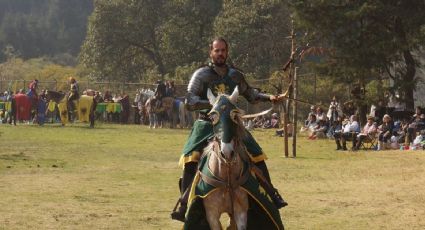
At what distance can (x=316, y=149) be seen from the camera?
29.0 metres

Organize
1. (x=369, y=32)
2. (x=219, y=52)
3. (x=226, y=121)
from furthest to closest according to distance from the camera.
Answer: (x=369, y=32) → (x=219, y=52) → (x=226, y=121)

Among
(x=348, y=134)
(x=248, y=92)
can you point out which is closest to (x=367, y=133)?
(x=348, y=134)

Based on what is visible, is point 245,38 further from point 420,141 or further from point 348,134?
point 420,141

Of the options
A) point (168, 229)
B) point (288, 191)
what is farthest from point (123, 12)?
point (168, 229)

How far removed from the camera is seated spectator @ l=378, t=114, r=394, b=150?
→ 2842 cm

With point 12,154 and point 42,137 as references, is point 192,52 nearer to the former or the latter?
point 42,137

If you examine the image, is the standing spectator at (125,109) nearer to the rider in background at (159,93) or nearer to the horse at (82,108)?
the horse at (82,108)

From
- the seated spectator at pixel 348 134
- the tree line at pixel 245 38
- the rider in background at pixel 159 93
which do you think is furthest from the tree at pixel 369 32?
the rider in background at pixel 159 93

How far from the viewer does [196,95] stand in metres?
10.6

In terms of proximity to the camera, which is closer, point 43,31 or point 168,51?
point 168,51

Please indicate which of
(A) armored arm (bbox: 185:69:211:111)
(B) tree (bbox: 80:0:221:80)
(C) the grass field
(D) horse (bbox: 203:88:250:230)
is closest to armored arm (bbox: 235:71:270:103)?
(A) armored arm (bbox: 185:69:211:111)

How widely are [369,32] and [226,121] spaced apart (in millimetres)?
24270

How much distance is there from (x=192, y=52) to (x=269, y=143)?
1200 inches

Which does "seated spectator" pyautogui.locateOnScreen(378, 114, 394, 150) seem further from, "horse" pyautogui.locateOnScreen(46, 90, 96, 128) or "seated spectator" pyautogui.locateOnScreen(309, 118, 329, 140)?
"horse" pyautogui.locateOnScreen(46, 90, 96, 128)
